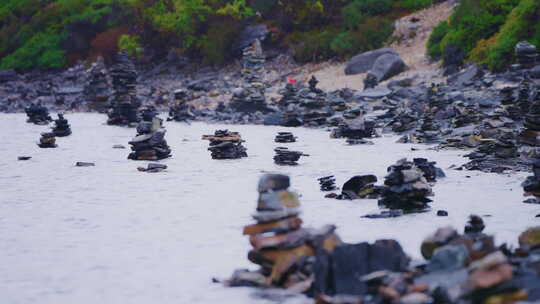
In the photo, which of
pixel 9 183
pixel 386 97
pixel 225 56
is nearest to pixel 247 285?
pixel 9 183

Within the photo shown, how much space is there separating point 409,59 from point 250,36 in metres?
14.7

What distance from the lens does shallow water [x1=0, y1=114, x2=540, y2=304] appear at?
6.31 m

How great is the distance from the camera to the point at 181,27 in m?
50.0

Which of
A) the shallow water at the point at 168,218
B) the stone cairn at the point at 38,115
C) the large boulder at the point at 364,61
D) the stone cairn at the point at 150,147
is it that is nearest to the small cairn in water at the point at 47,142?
the shallow water at the point at 168,218

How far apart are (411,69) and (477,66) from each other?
5.93 m

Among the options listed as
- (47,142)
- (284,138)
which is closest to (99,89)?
(47,142)

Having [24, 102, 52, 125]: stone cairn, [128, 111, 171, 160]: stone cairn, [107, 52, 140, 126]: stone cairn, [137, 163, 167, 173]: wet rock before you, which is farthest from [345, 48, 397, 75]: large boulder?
[137, 163, 167, 173]: wet rock

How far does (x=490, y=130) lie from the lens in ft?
50.7

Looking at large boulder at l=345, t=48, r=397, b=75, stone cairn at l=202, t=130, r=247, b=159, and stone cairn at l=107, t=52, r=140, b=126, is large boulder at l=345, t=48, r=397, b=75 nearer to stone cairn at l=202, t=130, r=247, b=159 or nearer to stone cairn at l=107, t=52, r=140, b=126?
stone cairn at l=107, t=52, r=140, b=126

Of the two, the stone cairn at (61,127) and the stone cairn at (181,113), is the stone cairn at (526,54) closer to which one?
the stone cairn at (181,113)

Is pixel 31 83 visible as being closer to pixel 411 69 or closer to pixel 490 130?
pixel 411 69

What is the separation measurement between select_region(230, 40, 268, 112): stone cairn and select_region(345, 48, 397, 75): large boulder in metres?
6.72

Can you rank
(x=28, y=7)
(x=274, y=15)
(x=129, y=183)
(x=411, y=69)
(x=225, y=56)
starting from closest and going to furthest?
(x=129, y=183) < (x=411, y=69) < (x=225, y=56) < (x=274, y=15) < (x=28, y=7)

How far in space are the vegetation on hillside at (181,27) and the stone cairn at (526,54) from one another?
16441 millimetres
